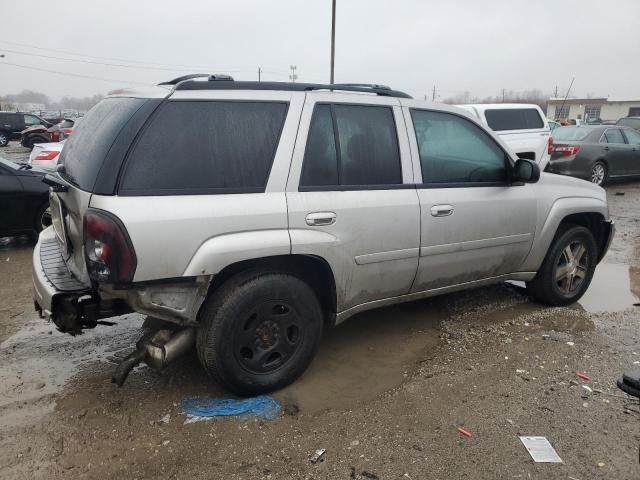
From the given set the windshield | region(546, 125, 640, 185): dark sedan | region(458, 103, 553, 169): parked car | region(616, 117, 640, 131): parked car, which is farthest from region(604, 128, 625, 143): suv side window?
region(616, 117, 640, 131): parked car

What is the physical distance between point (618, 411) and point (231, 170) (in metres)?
2.77

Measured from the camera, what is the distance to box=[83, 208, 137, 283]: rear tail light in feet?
8.21

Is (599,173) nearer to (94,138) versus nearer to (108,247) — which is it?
(94,138)

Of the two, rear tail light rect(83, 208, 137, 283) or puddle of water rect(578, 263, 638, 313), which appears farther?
puddle of water rect(578, 263, 638, 313)

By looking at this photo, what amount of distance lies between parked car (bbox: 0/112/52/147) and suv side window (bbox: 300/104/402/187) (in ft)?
90.2

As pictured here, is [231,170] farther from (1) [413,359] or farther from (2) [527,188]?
(2) [527,188]

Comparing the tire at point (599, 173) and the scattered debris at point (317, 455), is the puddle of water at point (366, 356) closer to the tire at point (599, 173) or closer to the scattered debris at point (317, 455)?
the scattered debris at point (317, 455)

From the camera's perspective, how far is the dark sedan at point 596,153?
12.1 metres

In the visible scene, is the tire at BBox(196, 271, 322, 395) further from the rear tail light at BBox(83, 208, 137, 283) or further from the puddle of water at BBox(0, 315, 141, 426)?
the puddle of water at BBox(0, 315, 141, 426)

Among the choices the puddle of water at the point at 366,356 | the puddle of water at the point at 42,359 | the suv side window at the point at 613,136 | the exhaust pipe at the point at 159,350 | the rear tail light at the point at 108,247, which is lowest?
the puddle of water at the point at 42,359

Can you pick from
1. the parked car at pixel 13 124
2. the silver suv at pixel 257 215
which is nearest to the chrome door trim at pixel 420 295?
the silver suv at pixel 257 215

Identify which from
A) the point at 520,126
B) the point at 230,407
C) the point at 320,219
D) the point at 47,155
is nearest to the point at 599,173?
the point at 520,126

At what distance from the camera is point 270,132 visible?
9.94 ft

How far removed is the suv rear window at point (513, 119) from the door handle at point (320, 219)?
881 centimetres
